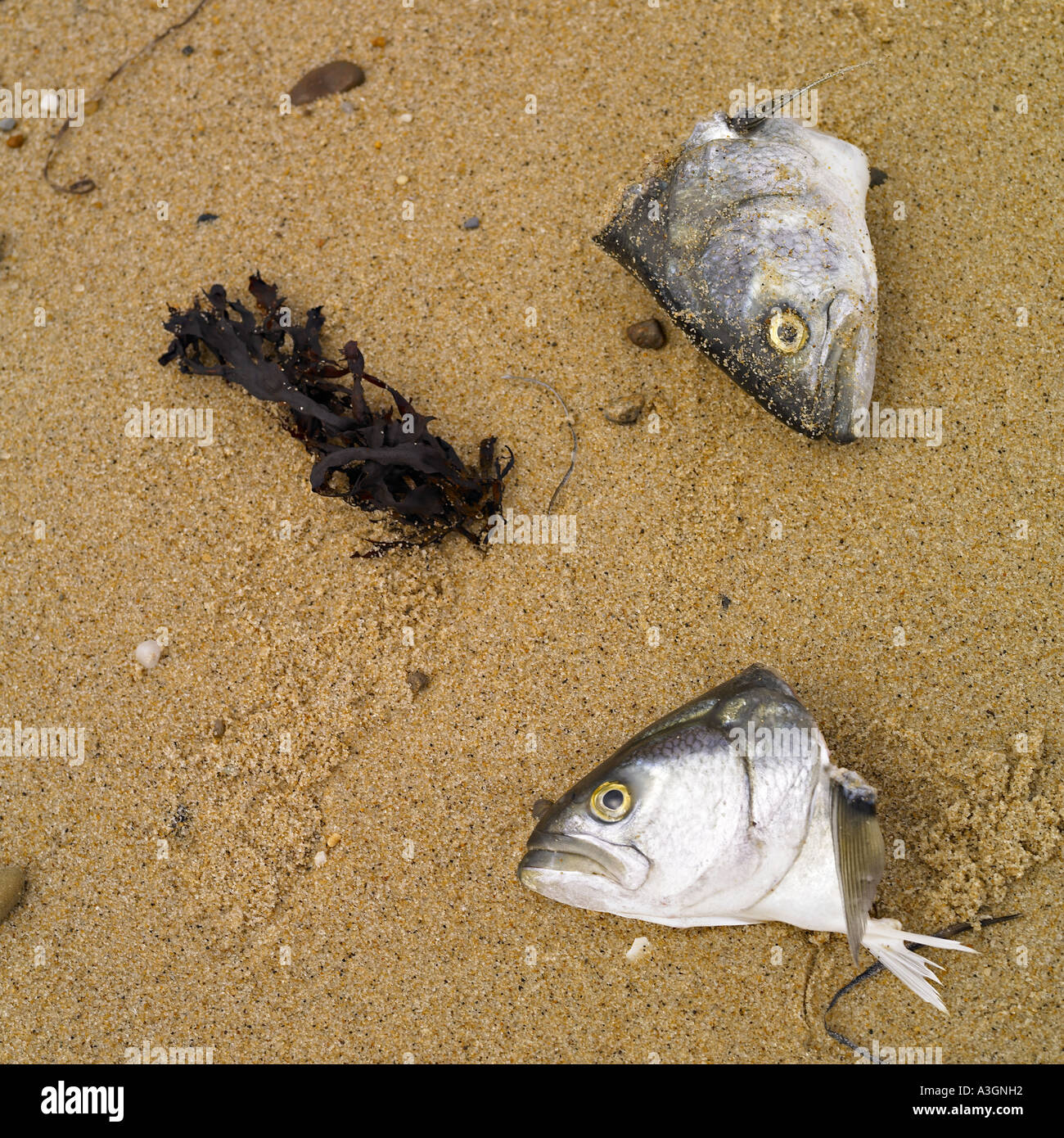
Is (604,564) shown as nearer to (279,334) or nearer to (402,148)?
(279,334)

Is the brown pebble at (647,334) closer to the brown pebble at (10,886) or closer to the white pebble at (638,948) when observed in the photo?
the white pebble at (638,948)

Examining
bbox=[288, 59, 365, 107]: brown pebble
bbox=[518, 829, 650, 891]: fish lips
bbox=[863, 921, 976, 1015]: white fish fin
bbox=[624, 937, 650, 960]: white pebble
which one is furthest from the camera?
bbox=[288, 59, 365, 107]: brown pebble

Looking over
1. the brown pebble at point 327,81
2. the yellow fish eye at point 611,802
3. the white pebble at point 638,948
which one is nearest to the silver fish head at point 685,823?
the yellow fish eye at point 611,802

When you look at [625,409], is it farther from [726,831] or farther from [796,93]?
[726,831]

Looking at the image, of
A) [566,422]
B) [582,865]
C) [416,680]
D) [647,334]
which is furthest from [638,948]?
[647,334]

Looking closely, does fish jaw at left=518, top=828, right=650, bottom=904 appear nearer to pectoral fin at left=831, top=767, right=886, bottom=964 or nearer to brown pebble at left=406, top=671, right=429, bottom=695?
pectoral fin at left=831, top=767, right=886, bottom=964

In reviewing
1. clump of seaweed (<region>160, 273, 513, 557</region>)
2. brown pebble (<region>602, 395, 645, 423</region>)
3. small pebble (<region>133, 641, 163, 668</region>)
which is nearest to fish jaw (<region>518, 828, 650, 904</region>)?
clump of seaweed (<region>160, 273, 513, 557</region>)
